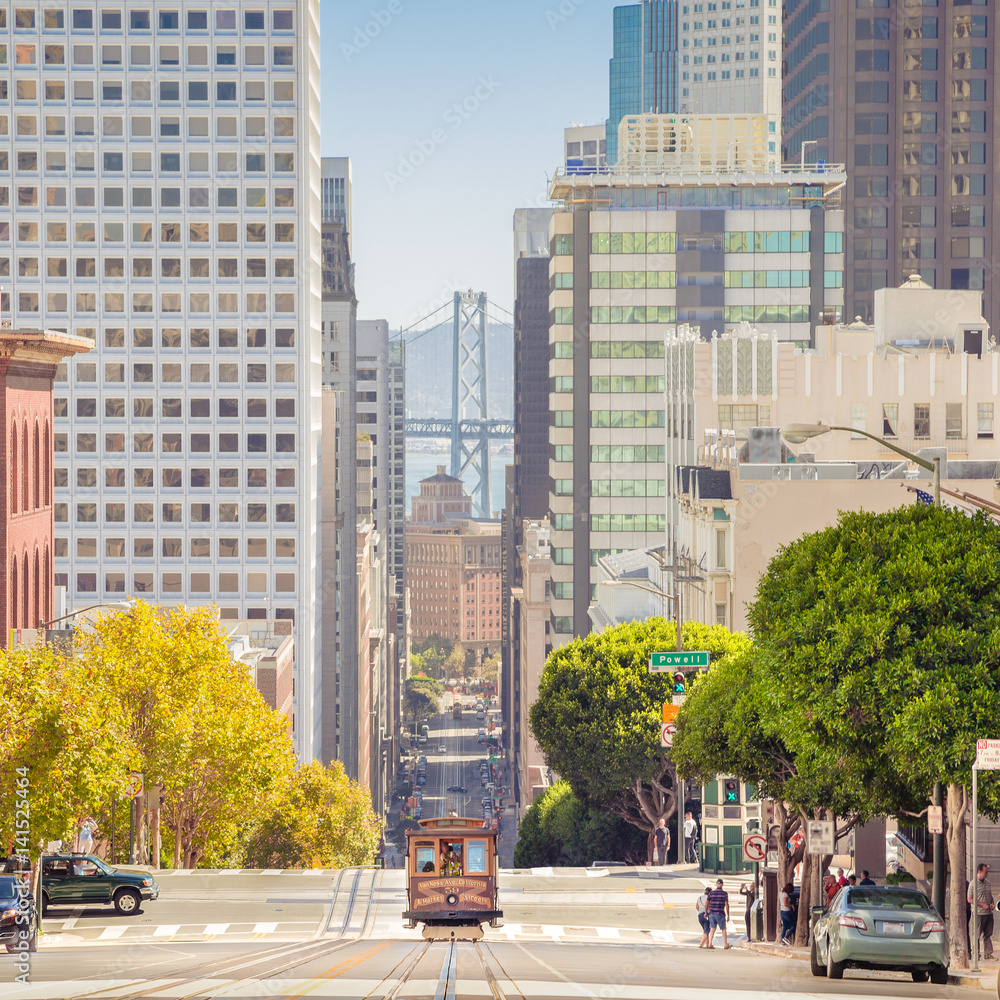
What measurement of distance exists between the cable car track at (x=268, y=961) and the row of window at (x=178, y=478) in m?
87.0

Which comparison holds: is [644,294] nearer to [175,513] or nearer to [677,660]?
[175,513]

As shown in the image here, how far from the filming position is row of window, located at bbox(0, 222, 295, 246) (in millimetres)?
134375

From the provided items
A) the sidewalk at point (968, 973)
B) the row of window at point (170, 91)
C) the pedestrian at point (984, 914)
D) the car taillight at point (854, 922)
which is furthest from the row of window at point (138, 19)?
the car taillight at point (854, 922)

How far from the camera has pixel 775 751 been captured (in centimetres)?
3791

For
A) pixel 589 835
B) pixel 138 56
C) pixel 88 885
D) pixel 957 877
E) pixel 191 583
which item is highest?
pixel 138 56

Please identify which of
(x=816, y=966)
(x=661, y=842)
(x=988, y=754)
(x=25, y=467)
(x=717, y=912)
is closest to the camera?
(x=988, y=754)

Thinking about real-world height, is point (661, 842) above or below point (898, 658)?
below

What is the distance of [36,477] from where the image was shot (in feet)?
228

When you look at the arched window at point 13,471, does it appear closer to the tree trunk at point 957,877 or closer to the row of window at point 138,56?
the tree trunk at point 957,877

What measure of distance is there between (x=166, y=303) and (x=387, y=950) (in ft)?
354

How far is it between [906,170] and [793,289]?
39.7m

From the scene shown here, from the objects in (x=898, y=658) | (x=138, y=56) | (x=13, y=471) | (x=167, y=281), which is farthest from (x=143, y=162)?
(x=898, y=658)

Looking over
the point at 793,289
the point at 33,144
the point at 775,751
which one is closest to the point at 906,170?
the point at 793,289

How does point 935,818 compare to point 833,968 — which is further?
point 935,818
